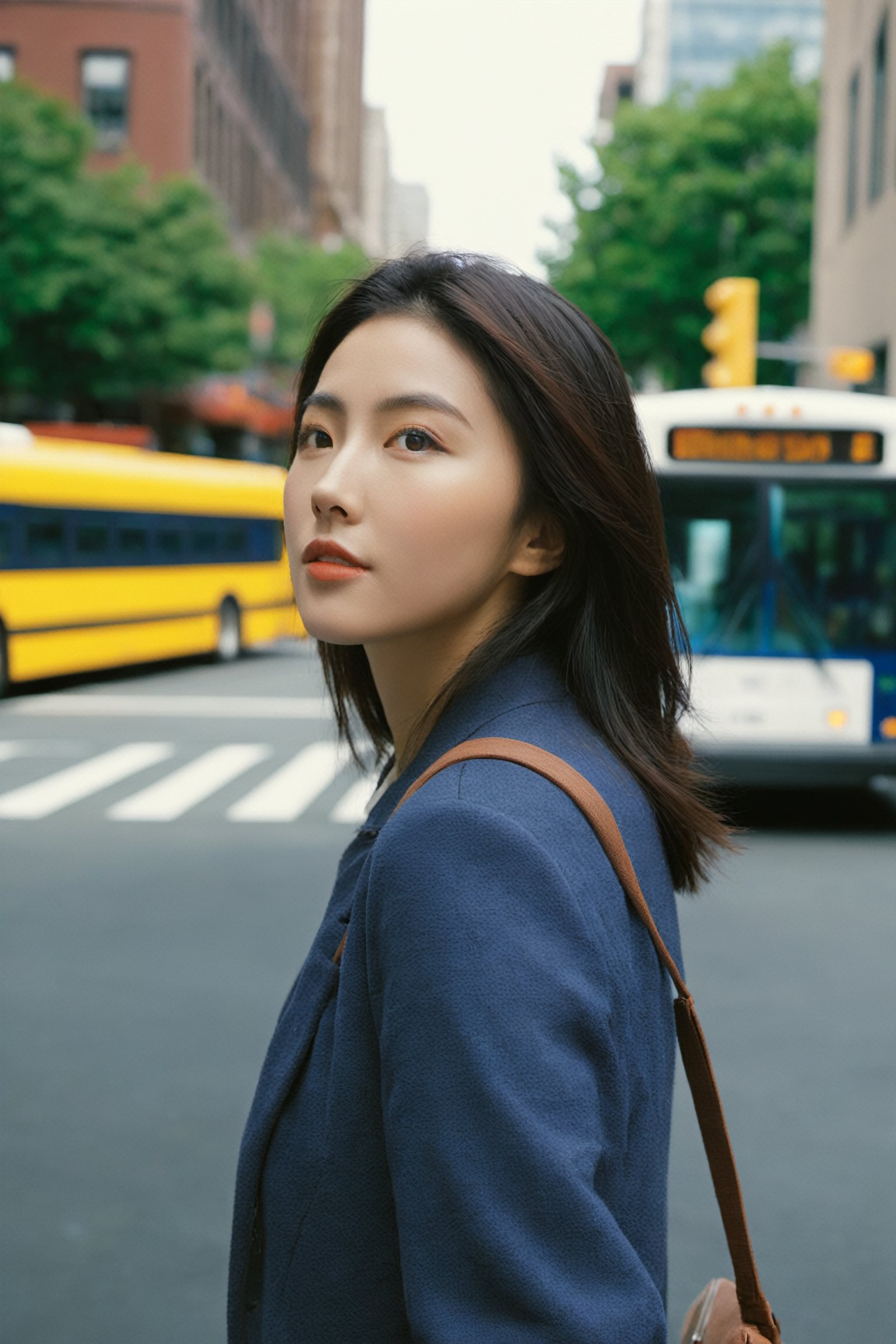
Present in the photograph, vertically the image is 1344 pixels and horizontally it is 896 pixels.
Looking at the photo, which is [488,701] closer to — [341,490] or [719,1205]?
[341,490]

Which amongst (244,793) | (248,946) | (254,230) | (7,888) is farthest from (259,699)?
(254,230)

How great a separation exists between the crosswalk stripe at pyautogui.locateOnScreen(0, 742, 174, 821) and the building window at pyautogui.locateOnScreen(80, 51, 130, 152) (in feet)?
108

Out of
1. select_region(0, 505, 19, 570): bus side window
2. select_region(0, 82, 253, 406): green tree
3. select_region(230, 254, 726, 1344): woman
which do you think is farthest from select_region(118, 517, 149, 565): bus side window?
select_region(230, 254, 726, 1344): woman

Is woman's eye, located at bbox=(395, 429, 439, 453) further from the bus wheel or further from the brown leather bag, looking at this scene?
the bus wheel

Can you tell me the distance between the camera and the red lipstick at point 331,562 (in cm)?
147

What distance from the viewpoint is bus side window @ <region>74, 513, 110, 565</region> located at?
64.6 feet

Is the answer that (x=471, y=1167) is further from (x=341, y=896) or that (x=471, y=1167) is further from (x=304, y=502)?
(x=304, y=502)

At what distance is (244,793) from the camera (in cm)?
1211

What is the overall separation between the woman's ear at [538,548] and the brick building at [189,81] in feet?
123

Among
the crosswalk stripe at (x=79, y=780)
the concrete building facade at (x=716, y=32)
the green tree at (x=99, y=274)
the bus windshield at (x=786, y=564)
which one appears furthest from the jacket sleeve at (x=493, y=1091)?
the concrete building facade at (x=716, y=32)

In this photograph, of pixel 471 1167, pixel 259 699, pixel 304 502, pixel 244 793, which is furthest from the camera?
pixel 259 699

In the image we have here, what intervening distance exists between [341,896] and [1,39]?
153ft

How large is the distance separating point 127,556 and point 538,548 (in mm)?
19914

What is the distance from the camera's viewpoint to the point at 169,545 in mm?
22422
